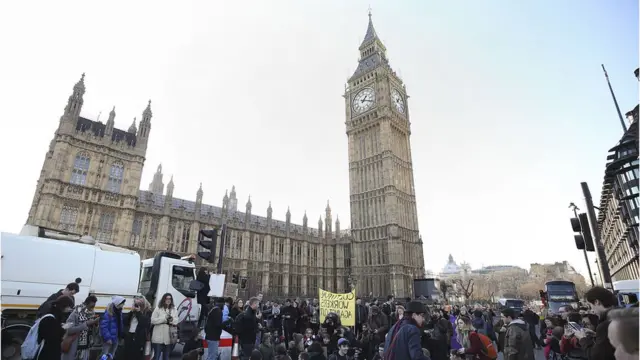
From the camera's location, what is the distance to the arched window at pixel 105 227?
30234mm

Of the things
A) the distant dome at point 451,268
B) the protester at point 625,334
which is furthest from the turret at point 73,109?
the distant dome at point 451,268

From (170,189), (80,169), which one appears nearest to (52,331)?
(80,169)

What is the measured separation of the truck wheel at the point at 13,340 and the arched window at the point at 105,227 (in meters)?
25.2

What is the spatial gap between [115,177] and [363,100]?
4048cm

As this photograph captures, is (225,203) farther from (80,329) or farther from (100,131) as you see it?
(80,329)

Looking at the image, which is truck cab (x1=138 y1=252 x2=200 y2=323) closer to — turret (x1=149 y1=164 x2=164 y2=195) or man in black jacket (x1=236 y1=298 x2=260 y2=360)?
man in black jacket (x1=236 y1=298 x2=260 y2=360)

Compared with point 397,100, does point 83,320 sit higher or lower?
lower

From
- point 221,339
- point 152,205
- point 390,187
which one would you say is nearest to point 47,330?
point 221,339

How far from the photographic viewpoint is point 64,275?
10422mm

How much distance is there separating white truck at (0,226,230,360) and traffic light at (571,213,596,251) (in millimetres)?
8251

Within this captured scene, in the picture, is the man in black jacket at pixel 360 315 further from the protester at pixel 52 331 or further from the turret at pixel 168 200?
the turret at pixel 168 200

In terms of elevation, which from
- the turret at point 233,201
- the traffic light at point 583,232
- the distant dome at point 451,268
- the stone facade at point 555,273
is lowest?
the traffic light at point 583,232

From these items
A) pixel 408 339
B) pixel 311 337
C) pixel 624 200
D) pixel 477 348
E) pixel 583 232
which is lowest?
pixel 311 337

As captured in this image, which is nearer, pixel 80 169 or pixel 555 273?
pixel 80 169
